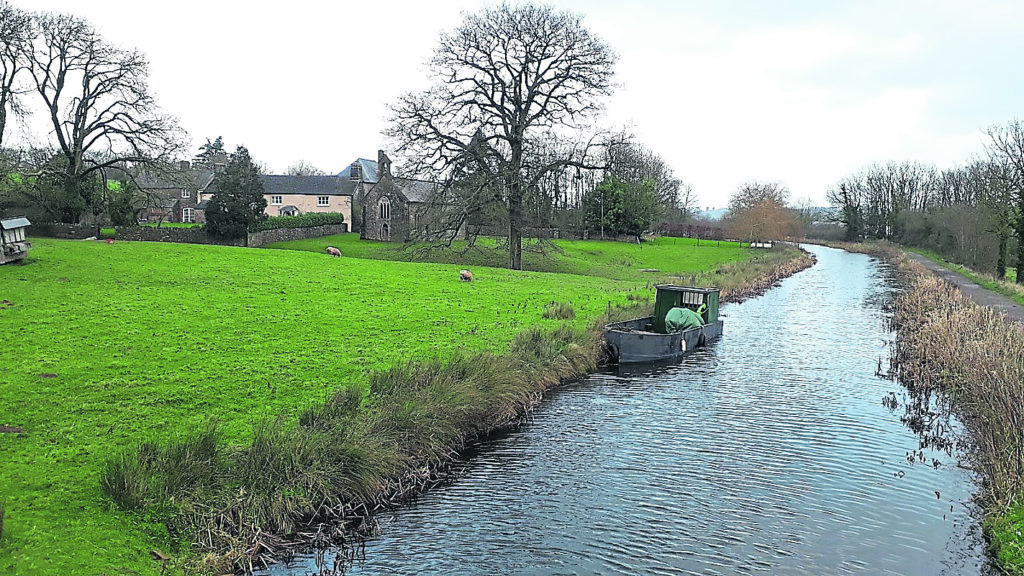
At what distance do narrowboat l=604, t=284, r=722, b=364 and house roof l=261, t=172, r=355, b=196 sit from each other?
2374 inches

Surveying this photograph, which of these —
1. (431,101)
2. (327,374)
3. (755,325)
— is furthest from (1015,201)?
(327,374)

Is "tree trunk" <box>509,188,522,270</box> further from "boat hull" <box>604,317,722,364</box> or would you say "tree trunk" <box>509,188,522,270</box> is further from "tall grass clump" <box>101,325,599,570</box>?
"tall grass clump" <box>101,325,599,570</box>

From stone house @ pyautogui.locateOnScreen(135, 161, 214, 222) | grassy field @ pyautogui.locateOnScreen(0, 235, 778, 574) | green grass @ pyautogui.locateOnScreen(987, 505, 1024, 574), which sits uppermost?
stone house @ pyautogui.locateOnScreen(135, 161, 214, 222)

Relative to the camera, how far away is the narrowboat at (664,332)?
2155cm

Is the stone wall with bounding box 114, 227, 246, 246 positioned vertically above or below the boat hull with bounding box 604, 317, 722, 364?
above

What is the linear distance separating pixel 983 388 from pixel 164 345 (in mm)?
16166

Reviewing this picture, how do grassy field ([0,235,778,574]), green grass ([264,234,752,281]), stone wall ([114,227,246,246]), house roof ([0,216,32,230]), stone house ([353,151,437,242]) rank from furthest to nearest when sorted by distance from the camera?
stone house ([353,151,437,242]) → green grass ([264,234,752,281]) → stone wall ([114,227,246,246]) → house roof ([0,216,32,230]) → grassy field ([0,235,778,574])

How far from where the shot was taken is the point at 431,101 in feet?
132

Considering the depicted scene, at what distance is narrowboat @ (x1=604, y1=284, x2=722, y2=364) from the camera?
21.5 meters

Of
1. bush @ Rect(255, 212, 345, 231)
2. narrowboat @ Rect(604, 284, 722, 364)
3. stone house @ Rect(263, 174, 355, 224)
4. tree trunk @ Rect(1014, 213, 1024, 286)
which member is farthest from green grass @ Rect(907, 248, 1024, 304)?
stone house @ Rect(263, 174, 355, 224)

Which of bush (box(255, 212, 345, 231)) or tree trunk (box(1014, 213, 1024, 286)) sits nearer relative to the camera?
tree trunk (box(1014, 213, 1024, 286))

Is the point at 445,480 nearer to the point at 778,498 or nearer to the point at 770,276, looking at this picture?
the point at 778,498

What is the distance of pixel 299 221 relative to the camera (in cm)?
6200

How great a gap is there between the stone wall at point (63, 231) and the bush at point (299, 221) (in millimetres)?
13091
